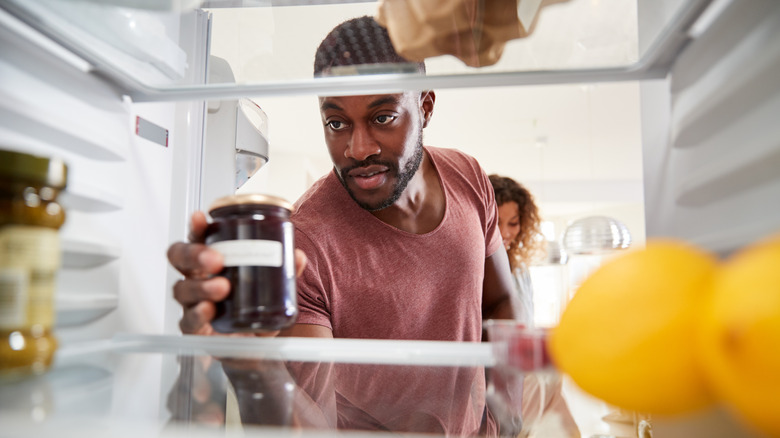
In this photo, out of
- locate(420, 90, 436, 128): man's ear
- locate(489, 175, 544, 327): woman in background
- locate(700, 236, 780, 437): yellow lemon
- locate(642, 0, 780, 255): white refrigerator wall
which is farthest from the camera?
locate(489, 175, 544, 327): woman in background

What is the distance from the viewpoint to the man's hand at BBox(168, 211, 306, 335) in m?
0.59

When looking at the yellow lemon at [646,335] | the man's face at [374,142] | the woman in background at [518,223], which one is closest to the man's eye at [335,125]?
the man's face at [374,142]

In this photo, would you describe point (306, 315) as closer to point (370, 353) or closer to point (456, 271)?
point (456, 271)

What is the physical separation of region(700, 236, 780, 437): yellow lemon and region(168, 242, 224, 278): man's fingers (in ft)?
1.53

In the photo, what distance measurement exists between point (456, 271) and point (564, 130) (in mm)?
4490

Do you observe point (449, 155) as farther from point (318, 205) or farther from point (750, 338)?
point (750, 338)

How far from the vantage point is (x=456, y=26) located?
1.99 feet

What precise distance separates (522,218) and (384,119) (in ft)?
6.65

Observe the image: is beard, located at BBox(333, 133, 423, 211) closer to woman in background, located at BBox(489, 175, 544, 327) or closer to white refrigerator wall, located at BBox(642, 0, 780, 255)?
white refrigerator wall, located at BBox(642, 0, 780, 255)

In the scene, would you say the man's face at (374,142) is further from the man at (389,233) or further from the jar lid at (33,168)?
the jar lid at (33,168)

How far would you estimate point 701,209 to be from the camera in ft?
1.91

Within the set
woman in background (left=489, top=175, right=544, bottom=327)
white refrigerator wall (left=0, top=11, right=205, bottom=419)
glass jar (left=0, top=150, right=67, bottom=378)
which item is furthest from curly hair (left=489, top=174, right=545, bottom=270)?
glass jar (left=0, top=150, right=67, bottom=378)

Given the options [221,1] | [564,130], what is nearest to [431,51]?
[221,1]

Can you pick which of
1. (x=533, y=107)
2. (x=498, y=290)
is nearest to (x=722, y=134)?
(x=498, y=290)
